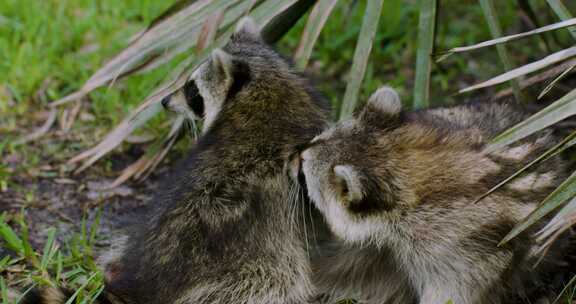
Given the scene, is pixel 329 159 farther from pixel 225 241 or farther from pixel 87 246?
pixel 87 246

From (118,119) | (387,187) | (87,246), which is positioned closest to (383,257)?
(387,187)

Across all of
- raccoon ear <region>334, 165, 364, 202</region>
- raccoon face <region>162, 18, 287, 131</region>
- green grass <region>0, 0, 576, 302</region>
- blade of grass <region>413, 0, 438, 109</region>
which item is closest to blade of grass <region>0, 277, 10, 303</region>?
raccoon face <region>162, 18, 287, 131</region>

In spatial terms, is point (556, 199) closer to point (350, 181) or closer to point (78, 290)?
point (350, 181)

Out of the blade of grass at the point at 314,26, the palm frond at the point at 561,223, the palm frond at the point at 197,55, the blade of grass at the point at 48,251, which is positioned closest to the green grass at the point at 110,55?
the palm frond at the point at 197,55

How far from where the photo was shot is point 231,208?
12.6ft

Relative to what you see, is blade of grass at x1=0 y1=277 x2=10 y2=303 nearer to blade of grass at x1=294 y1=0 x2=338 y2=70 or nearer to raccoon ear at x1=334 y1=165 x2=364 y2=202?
raccoon ear at x1=334 y1=165 x2=364 y2=202

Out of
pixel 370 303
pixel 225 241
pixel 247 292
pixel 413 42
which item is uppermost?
pixel 225 241

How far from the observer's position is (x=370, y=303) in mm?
4078

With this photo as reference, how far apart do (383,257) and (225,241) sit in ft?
2.72

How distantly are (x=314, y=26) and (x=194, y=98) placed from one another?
2.44ft

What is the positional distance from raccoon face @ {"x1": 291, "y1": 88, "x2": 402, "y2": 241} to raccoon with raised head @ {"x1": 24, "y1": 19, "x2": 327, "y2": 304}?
21cm

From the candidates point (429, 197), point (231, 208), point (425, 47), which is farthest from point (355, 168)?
point (425, 47)

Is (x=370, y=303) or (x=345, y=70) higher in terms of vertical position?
(x=370, y=303)

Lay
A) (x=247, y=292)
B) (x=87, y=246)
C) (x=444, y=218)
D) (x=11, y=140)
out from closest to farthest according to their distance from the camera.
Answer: (x=444, y=218), (x=247, y=292), (x=87, y=246), (x=11, y=140)
